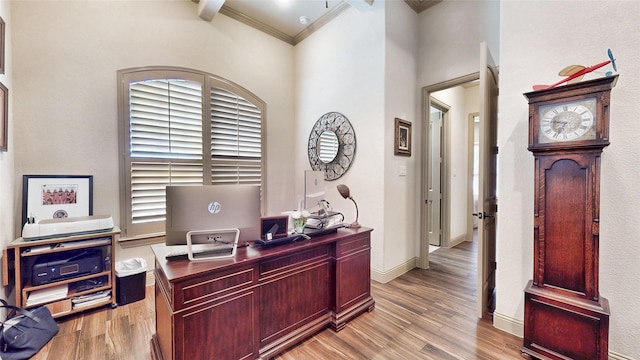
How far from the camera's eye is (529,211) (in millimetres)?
1988

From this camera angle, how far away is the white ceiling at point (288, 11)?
3.28 metres

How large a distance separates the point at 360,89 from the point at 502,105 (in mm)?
1574

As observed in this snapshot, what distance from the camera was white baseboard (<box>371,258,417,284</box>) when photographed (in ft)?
9.84

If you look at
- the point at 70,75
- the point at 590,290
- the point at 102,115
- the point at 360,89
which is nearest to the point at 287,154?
the point at 360,89

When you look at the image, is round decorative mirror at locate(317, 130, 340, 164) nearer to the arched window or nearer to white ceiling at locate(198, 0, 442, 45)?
the arched window

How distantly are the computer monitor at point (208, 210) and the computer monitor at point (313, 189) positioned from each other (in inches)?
37.9

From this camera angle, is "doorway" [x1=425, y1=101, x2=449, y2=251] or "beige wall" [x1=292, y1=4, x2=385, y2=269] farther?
"doorway" [x1=425, y1=101, x2=449, y2=251]

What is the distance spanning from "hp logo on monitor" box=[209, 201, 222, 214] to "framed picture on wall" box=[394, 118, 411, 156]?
218 centimetres

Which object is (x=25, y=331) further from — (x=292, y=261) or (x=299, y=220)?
(x=299, y=220)

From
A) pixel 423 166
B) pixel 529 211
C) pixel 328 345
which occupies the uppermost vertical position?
pixel 423 166

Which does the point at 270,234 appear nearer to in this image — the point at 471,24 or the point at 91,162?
the point at 91,162

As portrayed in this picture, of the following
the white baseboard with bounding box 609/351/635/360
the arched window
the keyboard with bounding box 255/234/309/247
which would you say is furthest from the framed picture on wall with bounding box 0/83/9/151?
the white baseboard with bounding box 609/351/635/360

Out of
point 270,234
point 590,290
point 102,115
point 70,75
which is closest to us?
point 590,290

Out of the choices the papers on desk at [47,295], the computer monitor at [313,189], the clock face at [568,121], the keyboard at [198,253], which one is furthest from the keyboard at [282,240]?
the papers on desk at [47,295]
